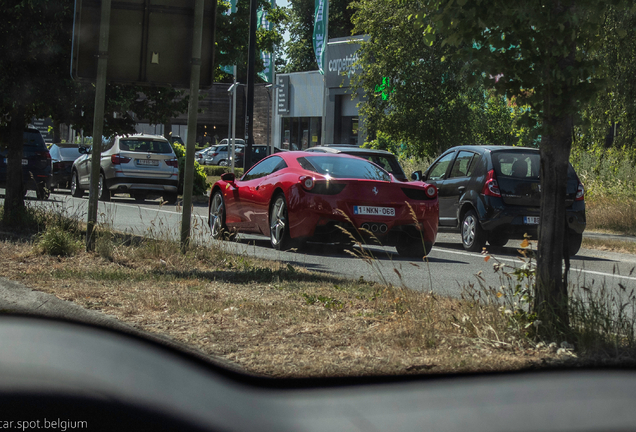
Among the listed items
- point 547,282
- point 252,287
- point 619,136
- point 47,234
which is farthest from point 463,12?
point 619,136

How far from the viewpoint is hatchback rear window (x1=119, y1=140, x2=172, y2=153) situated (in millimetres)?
20016

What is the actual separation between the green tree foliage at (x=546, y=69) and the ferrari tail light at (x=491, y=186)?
6842 mm

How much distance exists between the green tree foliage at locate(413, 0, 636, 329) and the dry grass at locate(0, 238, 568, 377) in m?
0.49

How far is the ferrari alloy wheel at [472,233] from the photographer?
11.9 meters

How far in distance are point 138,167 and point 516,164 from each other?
11121 millimetres

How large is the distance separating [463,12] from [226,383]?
273 centimetres

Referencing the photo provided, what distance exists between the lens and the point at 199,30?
8.59 metres

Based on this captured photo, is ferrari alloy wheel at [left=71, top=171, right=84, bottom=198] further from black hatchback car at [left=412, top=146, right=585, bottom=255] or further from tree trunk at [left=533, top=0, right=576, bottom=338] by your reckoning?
tree trunk at [left=533, top=0, right=576, bottom=338]

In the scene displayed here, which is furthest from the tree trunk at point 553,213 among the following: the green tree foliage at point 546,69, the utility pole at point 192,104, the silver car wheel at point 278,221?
the silver car wheel at point 278,221

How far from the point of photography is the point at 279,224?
10266 millimetres

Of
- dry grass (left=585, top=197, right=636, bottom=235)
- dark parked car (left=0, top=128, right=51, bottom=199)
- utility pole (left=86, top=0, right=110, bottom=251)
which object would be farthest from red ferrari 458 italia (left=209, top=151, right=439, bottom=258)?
dark parked car (left=0, top=128, right=51, bottom=199)

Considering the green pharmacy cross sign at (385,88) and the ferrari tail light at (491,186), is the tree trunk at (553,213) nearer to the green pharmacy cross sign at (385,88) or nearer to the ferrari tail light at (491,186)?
the ferrari tail light at (491,186)

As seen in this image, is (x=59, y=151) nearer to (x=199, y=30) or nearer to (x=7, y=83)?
(x=7, y=83)

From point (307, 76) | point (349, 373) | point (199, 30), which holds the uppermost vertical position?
point (307, 76)
